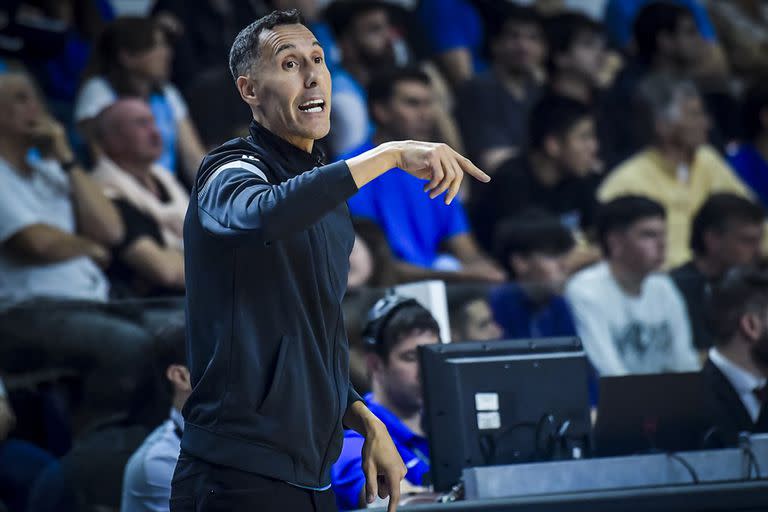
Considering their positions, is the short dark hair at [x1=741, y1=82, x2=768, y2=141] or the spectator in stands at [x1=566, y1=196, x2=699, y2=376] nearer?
the spectator in stands at [x1=566, y1=196, x2=699, y2=376]

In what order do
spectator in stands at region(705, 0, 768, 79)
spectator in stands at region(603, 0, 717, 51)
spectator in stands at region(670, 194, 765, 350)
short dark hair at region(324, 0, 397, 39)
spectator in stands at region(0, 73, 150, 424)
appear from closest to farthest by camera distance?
spectator in stands at region(0, 73, 150, 424) < spectator in stands at region(670, 194, 765, 350) < short dark hair at region(324, 0, 397, 39) < spectator in stands at region(603, 0, 717, 51) < spectator in stands at region(705, 0, 768, 79)

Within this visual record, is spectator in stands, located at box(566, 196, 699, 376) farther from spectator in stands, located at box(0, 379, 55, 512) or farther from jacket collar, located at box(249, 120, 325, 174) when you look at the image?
jacket collar, located at box(249, 120, 325, 174)

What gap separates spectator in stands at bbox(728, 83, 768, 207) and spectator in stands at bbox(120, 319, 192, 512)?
481 cm

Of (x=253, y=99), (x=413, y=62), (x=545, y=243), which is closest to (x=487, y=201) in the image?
(x=545, y=243)

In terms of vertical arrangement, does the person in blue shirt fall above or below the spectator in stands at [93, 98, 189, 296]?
below

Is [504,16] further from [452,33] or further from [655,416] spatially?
[655,416]

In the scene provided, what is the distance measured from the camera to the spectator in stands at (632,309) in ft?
16.5

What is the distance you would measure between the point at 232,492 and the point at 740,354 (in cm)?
294

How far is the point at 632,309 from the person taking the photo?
17.3 ft

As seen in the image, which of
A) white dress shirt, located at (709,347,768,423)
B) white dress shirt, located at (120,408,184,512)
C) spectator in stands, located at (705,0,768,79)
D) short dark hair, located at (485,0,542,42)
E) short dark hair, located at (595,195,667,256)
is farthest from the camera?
spectator in stands, located at (705,0,768,79)

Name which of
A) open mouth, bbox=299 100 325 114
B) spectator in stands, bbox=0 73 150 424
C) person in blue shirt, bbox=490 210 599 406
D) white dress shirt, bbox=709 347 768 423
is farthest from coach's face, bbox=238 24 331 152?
person in blue shirt, bbox=490 210 599 406

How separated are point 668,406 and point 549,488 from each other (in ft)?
2.48

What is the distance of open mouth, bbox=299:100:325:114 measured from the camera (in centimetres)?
236

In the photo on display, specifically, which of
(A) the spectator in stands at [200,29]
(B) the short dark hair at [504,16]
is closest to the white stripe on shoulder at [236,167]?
(A) the spectator in stands at [200,29]
